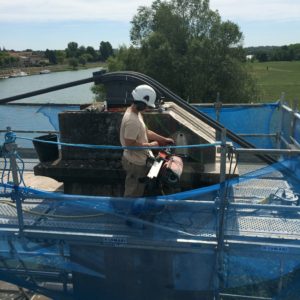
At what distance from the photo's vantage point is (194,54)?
36969 mm

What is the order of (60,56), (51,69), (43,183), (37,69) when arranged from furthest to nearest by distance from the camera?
(60,56) < (51,69) < (37,69) < (43,183)

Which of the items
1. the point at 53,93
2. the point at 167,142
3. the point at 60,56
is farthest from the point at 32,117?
the point at 60,56

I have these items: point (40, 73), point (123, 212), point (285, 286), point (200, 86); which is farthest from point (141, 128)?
point (40, 73)

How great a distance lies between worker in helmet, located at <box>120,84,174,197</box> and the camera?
5.89 meters

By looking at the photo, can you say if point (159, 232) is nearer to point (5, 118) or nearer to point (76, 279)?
point (76, 279)

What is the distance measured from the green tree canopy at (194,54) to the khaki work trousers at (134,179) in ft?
103

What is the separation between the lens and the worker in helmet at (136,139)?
19.3 ft

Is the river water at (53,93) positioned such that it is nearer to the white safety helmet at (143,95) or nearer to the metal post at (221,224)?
the white safety helmet at (143,95)

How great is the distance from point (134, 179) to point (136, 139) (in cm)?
64

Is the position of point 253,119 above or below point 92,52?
below

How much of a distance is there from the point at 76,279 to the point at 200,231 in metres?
2.02

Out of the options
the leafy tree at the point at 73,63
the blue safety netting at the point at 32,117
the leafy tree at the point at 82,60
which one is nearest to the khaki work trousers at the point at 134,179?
the blue safety netting at the point at 32,117

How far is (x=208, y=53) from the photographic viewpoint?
36.8m

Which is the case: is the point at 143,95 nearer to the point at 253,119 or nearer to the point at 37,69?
the point at 253,119
